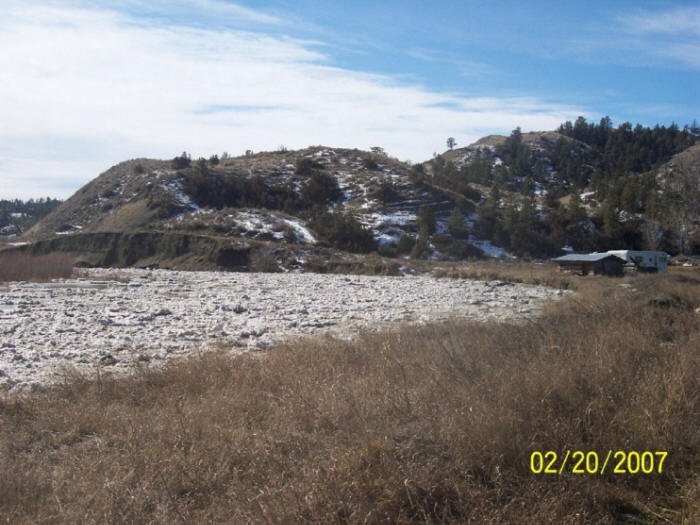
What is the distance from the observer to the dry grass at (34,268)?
2770 cm

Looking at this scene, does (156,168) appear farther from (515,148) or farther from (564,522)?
(515,148)

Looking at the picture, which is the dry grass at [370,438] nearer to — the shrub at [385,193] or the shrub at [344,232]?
the shrub at [344,232]

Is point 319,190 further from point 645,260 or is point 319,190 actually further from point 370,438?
point 370,438

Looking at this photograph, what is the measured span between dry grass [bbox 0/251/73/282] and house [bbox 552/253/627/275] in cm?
2706

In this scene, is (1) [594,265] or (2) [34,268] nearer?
(2) [34,268]

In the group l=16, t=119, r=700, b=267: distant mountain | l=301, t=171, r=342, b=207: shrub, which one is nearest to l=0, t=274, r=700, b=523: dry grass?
l=16, t=119, r=700, b=267: distant mountain

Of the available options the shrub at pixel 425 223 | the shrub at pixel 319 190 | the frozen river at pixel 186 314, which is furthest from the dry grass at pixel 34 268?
the shrub at pixel 425 223

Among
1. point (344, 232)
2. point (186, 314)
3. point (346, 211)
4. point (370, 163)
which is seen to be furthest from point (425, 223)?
point (186, 314)

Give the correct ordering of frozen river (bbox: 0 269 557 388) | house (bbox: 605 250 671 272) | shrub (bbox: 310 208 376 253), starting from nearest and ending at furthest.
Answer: frozen river (bbox: 0 269 557 388)
house (bbox: 605 250 671 272)
shrub (bbox: 310 208 376 253)

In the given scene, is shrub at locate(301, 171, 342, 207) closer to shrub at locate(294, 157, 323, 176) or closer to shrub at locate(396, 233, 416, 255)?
shrub at locate(294, 157, 323, 176)

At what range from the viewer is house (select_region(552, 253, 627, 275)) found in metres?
34.6

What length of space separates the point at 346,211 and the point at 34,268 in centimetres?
2816

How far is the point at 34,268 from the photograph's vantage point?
2883cm

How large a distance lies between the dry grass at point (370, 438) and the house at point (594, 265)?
28.4 meters
